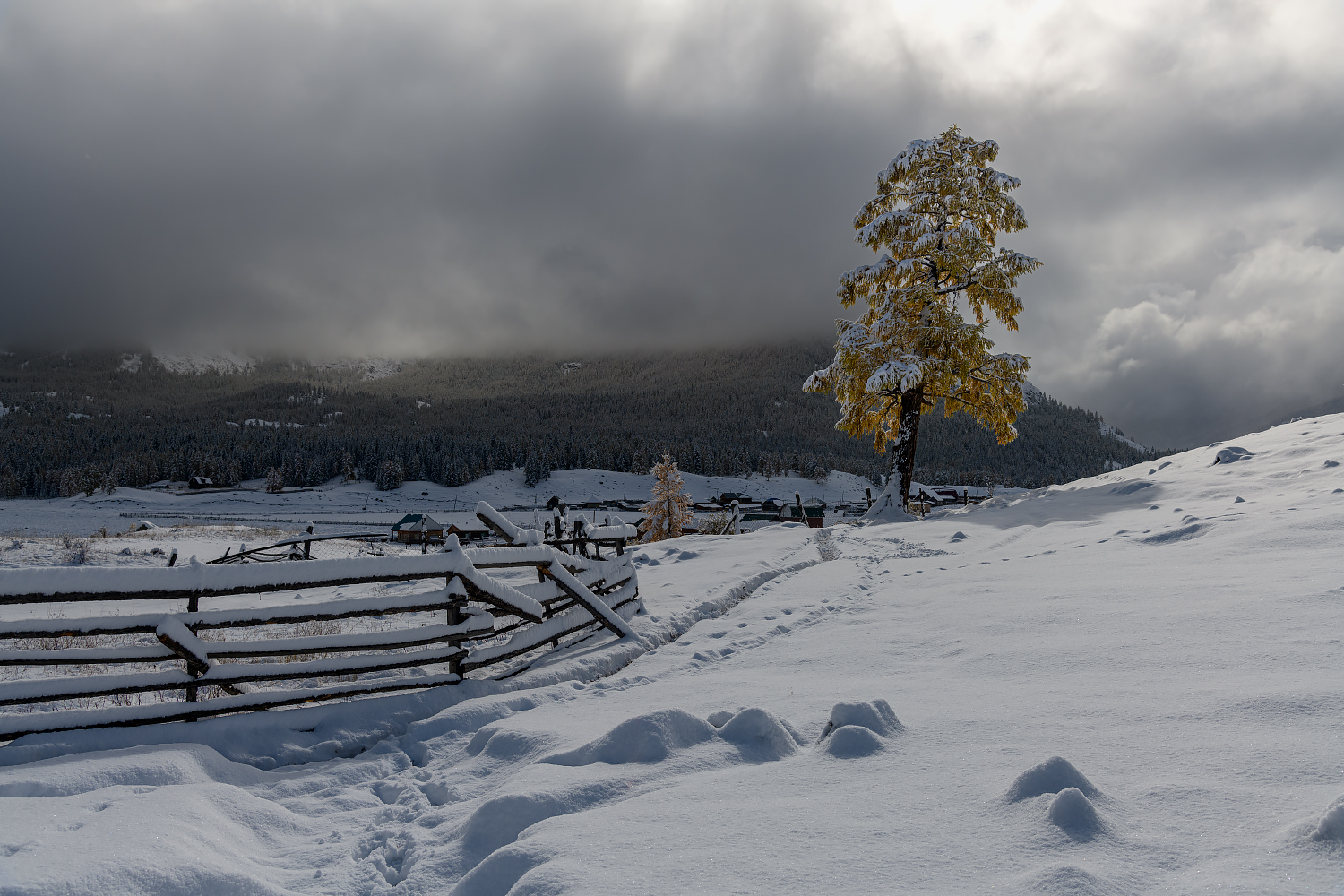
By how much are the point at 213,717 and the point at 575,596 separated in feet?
12.8

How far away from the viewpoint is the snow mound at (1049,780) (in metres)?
2.92

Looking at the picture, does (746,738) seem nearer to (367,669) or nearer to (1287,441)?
(367,669)

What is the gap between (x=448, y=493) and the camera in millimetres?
133125

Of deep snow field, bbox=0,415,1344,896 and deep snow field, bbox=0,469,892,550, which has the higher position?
deep snow field, bbox=0,415,1344,896

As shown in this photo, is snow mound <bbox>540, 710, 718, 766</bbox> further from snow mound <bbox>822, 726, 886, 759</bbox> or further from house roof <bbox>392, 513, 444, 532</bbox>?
house roof <bbox>392, 513, 444, 532</bbox>

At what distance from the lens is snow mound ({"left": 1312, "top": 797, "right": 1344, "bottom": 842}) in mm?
2162

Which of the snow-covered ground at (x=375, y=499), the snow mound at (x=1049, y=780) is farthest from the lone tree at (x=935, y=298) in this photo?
the snow-covered ground at (x=375, y=499)

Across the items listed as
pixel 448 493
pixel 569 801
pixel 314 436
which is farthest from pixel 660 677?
pixel 314 436

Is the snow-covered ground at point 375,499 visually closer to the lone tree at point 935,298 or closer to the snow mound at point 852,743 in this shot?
the lone tree at point 935,298

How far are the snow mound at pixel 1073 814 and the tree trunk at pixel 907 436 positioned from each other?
54.2 ft

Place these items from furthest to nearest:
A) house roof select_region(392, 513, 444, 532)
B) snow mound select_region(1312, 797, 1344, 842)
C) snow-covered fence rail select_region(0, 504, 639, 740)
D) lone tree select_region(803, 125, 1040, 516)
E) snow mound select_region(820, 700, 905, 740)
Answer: house roof select_region(392, 513, 444, 532) < lone tree select_region(803, 125, 1040, 516) < snow-covered fence rail select_region(0, 504, 639, 740) < snow mound select_region(820, 700, 905, 740) < snow mound select_region(1312, 797, 1344, 842)

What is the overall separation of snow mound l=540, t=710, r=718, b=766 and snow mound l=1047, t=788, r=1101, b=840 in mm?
2281

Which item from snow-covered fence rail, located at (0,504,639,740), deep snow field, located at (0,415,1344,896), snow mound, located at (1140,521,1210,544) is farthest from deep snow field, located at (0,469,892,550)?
deep snow field, located at (0,415,1344,896)

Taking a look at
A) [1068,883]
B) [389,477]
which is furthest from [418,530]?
[1068,883]
